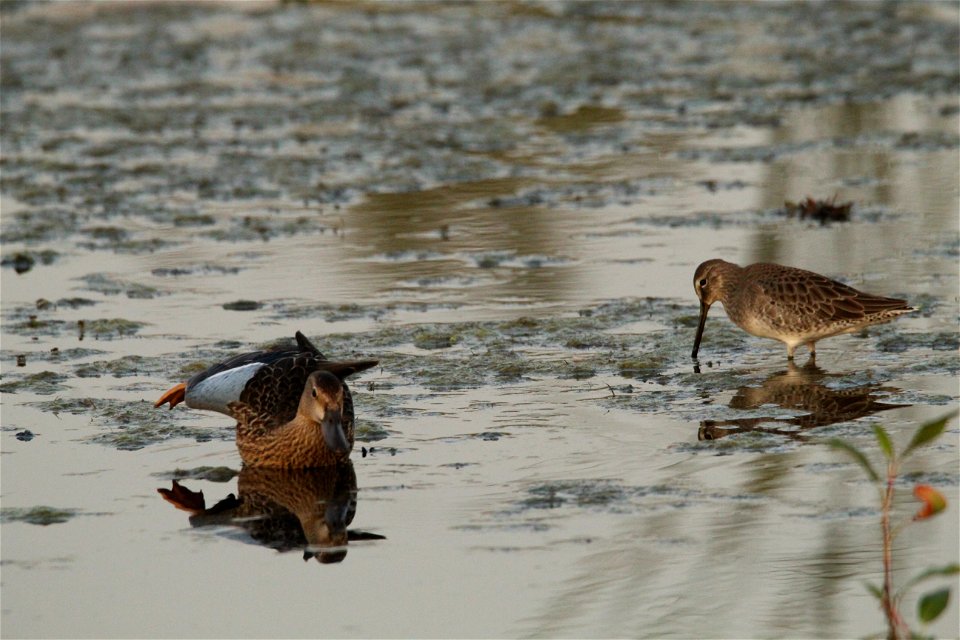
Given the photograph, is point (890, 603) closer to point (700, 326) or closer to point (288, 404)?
point (288, 404)

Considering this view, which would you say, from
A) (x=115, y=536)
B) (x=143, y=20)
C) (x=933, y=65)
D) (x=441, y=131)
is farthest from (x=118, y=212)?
(x=143, y=20)

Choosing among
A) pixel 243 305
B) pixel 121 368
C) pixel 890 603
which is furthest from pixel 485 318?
pixel 890 603

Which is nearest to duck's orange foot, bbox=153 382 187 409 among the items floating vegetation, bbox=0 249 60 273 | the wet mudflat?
the wet mudflat

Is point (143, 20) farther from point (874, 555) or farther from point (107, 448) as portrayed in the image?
point (874, 555)

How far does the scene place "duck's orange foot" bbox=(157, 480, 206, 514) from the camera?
7328 millimetres

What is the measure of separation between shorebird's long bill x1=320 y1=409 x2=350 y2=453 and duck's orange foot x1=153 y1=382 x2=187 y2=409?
4.25ft

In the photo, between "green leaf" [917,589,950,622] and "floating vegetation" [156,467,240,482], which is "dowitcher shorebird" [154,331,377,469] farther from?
"green leaf" [917,589,950,622]

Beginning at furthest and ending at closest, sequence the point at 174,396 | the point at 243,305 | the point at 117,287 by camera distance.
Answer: the point at 117,287 → the point at 243,305 → the point at 174,396

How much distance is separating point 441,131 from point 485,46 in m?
5.81

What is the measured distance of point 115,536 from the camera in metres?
6.93

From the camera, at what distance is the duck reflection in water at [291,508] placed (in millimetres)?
6848

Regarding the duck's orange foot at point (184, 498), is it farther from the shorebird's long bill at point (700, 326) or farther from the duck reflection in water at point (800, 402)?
the shorebird's long bill at point (700, 326)

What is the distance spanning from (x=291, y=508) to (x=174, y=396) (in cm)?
155

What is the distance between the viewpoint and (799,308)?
9258mm
